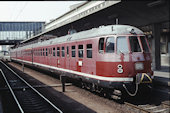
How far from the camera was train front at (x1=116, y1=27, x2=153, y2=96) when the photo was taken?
9.20 m

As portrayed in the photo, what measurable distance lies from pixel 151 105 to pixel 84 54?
4505mm

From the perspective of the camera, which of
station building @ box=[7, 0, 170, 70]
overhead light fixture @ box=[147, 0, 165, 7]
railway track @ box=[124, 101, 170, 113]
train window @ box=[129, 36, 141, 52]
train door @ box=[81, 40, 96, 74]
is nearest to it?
railway track @ box=[124, 101, 170, 113]

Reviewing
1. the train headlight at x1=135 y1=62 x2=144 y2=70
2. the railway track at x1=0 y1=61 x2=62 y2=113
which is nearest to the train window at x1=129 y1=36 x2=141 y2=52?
the train headlight at x1=135 y1=62 x2=144 y2=70

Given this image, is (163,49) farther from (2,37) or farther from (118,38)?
(2,37)

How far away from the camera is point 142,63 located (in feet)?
31.1

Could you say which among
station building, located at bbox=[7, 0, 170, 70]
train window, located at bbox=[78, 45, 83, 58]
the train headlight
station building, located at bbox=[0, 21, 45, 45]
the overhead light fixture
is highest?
station building, located at bbox=[0, 21, 45, 45]

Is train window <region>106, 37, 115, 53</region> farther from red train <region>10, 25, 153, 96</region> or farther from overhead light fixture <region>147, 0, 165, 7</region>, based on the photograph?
overhead light fixture <region>147, 0, 165, 7</region>

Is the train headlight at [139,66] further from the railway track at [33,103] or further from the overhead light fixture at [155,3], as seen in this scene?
the overhead light fixture at [155,3]

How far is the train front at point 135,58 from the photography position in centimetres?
920

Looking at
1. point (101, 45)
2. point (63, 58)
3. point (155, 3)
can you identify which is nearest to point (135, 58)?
point (101, 45)

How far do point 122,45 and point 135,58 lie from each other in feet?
2.82

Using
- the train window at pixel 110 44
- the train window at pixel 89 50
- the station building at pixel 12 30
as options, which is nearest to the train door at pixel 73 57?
the train window at pixel 89 50

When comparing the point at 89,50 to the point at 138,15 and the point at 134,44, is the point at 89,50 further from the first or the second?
the point at 138,15

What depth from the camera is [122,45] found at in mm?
9562
